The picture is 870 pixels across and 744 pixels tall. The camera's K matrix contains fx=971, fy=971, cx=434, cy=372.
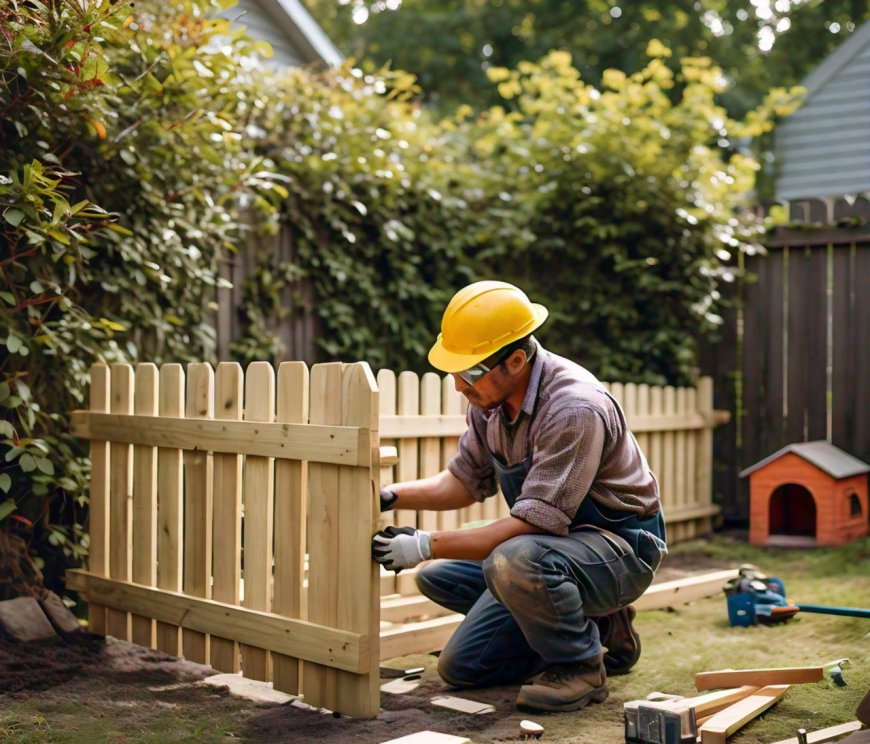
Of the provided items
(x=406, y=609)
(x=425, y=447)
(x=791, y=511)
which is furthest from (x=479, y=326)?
(x=791, y=511)

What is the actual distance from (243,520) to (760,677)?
6.06 feet

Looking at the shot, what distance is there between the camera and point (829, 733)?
2.71 metres

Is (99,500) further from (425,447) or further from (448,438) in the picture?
(448,438)

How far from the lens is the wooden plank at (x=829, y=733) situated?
2666 millimetres

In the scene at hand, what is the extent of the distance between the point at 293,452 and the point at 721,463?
4.75m

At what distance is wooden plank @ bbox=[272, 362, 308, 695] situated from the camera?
3217 millimetres

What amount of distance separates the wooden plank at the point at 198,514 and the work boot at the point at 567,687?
3.99 feet

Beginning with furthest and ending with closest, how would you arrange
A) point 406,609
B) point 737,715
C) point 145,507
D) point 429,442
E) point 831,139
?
point 831,139, point 429,442, point 406,609, point 145,507, point 737,715

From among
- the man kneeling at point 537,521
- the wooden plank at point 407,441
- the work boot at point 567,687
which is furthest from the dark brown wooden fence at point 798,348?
the work boot at point 567,687

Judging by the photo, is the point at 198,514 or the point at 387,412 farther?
the point at 387,412

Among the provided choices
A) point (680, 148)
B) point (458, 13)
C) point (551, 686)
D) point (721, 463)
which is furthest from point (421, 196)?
point (458, 13)

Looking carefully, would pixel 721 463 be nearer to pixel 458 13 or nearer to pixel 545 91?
pixel 545 91

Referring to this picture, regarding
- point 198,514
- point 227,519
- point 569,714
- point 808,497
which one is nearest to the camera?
point 569,714

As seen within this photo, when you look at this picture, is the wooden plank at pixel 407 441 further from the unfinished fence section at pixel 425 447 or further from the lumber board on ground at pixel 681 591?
the lumber board on ground at pixel 681 591
